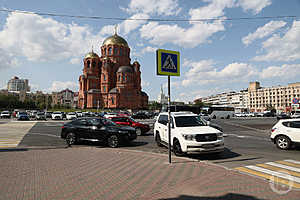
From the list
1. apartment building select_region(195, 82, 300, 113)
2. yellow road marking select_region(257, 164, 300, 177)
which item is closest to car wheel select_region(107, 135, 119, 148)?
yellow road marking select_region(257, 164, 300, 177)

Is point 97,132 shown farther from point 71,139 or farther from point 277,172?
point 277,172

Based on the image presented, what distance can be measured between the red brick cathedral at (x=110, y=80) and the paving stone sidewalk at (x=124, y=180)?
6839 cm

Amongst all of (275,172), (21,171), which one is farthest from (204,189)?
(21,171)

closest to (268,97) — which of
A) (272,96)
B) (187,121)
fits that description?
(272,96)

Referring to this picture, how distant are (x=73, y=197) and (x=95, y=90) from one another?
253ft

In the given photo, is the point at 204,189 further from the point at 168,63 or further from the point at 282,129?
the point at 282,129

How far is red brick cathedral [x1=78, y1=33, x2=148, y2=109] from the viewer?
76250mm

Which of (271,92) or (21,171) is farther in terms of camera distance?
(271,92)

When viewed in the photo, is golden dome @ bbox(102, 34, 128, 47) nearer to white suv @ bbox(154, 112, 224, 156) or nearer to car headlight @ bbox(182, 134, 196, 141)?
white suv @ bbox(154, 112, 224, 156)

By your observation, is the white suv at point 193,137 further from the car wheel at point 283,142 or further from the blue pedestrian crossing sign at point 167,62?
the car wheel at point 283,142

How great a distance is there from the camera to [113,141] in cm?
1085

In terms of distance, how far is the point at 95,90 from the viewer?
7862cm

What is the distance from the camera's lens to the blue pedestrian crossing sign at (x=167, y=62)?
714cm

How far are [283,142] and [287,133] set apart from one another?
489 millimetres
